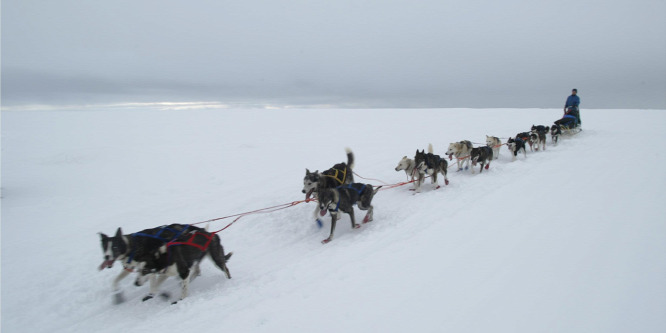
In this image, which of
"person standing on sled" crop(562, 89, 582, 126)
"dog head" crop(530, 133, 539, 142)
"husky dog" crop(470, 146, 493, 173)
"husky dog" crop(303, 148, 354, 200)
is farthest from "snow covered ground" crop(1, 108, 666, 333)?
"person standing on sled" crop(562, 89, 582, 126)

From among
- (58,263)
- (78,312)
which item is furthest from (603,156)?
(58,263)

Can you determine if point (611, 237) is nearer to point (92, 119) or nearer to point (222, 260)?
point (222, 260)

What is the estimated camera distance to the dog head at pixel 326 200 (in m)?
4.86

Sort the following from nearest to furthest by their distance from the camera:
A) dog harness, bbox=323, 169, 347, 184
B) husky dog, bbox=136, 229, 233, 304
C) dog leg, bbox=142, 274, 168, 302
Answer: husky dog, bbox=136, 229, 233, 304
dog leg, bbox=142, 274, 168, 302
dog harness, bbox=323, 169, 347, 184

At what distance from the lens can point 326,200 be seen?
4.86 meters

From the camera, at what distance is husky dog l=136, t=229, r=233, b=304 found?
12.1 feet

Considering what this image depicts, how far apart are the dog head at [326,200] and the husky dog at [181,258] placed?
168 centimetres

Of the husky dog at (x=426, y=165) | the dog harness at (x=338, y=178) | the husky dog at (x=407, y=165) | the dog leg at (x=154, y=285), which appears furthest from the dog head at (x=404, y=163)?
the dog leg at (x=154, y=285)

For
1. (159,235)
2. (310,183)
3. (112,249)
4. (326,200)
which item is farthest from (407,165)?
(112,249)

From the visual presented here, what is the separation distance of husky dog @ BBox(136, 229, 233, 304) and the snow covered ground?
28 cm

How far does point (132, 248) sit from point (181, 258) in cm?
56

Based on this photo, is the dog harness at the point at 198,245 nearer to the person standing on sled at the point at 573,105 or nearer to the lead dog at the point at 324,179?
the lead dog at the point at 324,179

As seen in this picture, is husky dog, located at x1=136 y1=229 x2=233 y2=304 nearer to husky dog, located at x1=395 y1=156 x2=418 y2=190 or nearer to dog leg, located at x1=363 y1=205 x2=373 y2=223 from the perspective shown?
dog leg, located at x1=363 y1=205 x2=373 y2=223

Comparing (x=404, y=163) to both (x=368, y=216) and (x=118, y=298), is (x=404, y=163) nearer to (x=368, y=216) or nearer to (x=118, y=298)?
(x=368, y=216)
